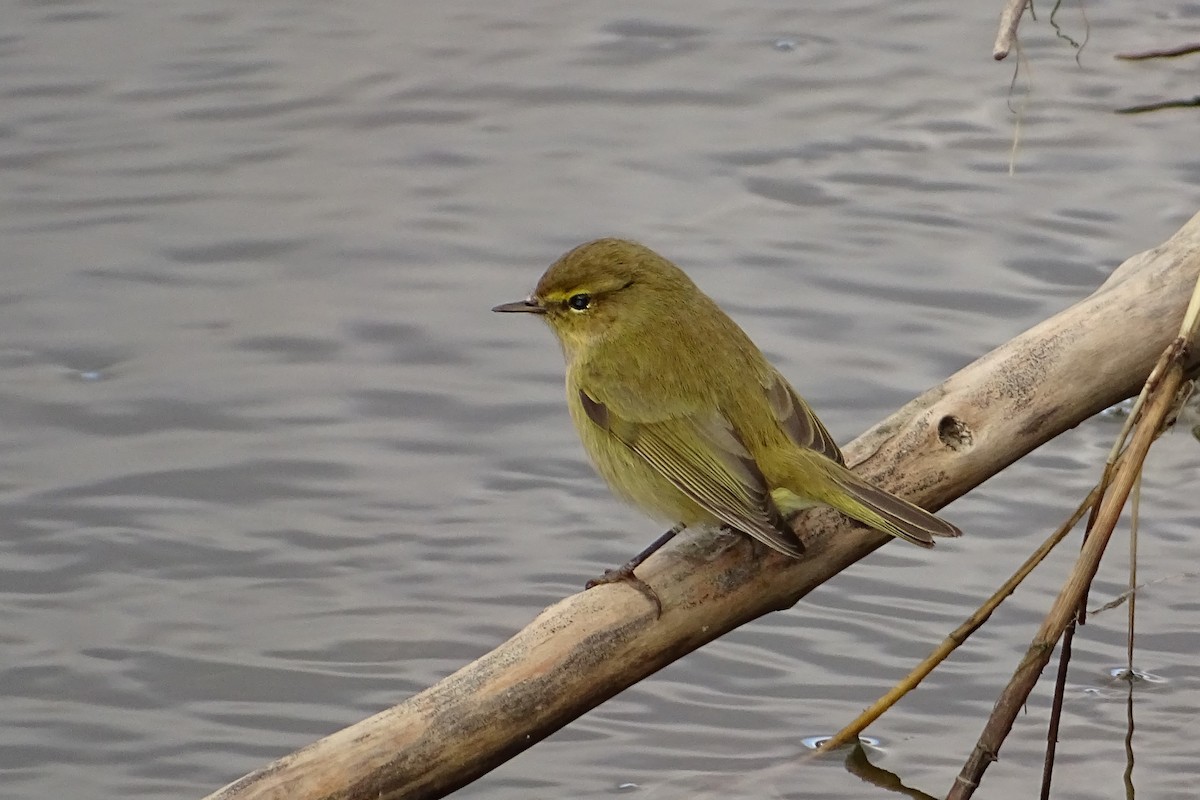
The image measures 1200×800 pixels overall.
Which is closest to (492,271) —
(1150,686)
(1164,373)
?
(1150,686)

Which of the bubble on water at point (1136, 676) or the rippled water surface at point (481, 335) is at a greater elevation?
the rippled water surface at point (481, 335)

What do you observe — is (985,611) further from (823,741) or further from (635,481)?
(823,741)

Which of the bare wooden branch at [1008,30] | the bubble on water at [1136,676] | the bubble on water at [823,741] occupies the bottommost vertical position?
the bubble on water at [823,741]

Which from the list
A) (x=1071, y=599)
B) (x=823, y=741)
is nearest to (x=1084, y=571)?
(x=1071, y=599)

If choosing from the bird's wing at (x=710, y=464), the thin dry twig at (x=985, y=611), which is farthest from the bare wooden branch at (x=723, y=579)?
the thin dry twig at (x=985, y=611)

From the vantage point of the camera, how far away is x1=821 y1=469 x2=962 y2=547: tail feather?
5156 millimetres

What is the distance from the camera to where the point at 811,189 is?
10383 millimetres

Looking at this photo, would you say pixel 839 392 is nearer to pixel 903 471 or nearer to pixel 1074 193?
pixel 1074 193

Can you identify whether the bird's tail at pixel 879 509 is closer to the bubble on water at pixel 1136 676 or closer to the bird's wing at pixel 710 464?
the bird's wing at pixel 710 464

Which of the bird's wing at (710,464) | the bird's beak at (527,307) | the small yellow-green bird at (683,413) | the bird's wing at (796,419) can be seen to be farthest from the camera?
the bird's beak at (527,307)

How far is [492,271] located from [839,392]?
1993mm

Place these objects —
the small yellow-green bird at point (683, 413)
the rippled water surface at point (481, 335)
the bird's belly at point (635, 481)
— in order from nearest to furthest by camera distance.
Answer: the small yellow-green bird at point (683, 413), the bird's belly at point (635, 481), the rippled water surface at point (481, 335)

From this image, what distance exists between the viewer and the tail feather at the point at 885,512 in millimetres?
5156

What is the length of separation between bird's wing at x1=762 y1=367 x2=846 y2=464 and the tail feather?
0.86 feet
